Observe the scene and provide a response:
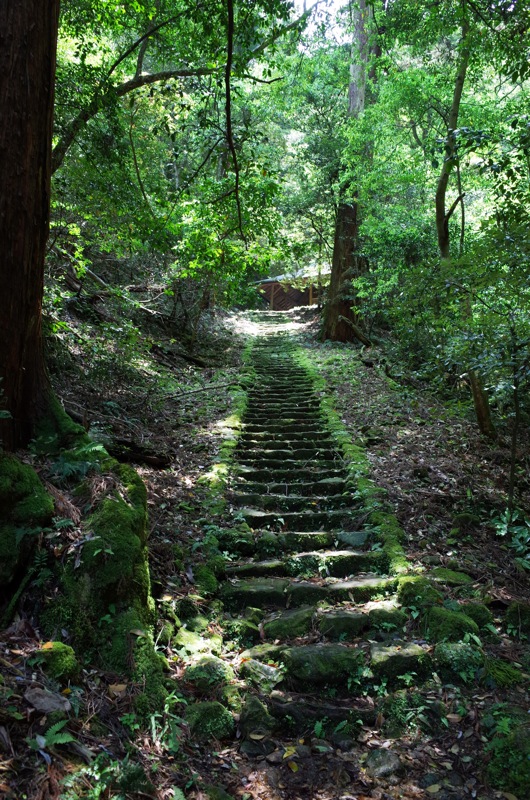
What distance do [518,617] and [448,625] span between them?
23.1 inches

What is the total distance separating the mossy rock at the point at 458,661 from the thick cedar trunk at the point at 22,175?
10.8 ft

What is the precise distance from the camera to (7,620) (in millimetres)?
2691

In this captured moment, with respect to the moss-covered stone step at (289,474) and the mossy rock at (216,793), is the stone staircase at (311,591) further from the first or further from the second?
the mossy rock at (216,793)

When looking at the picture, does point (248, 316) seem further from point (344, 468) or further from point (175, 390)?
point (344, 468)

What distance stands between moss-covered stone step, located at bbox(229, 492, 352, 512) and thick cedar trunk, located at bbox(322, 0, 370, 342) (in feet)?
30.0

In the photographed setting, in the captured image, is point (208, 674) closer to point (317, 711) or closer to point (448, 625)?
point (317, 711)

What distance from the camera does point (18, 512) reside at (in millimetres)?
3053

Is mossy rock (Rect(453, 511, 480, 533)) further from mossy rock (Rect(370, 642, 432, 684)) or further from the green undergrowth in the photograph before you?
the green undergrowth

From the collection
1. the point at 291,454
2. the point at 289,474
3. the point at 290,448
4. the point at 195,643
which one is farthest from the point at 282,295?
the point at 195,643

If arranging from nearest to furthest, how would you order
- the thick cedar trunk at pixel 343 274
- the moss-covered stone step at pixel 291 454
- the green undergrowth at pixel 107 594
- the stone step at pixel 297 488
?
the green undergrowth at pixel 107 594, the stone step at pixel 297 488, the moss-covered stone step at pixel 291 454, the thick cedar trunk at pixel 343 274

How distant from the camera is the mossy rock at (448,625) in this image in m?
3.52

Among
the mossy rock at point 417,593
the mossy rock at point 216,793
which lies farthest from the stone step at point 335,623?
the mossy rock at point 216,793

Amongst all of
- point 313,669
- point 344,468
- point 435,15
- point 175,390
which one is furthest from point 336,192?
point 313,669

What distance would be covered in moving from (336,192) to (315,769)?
14.2 m
